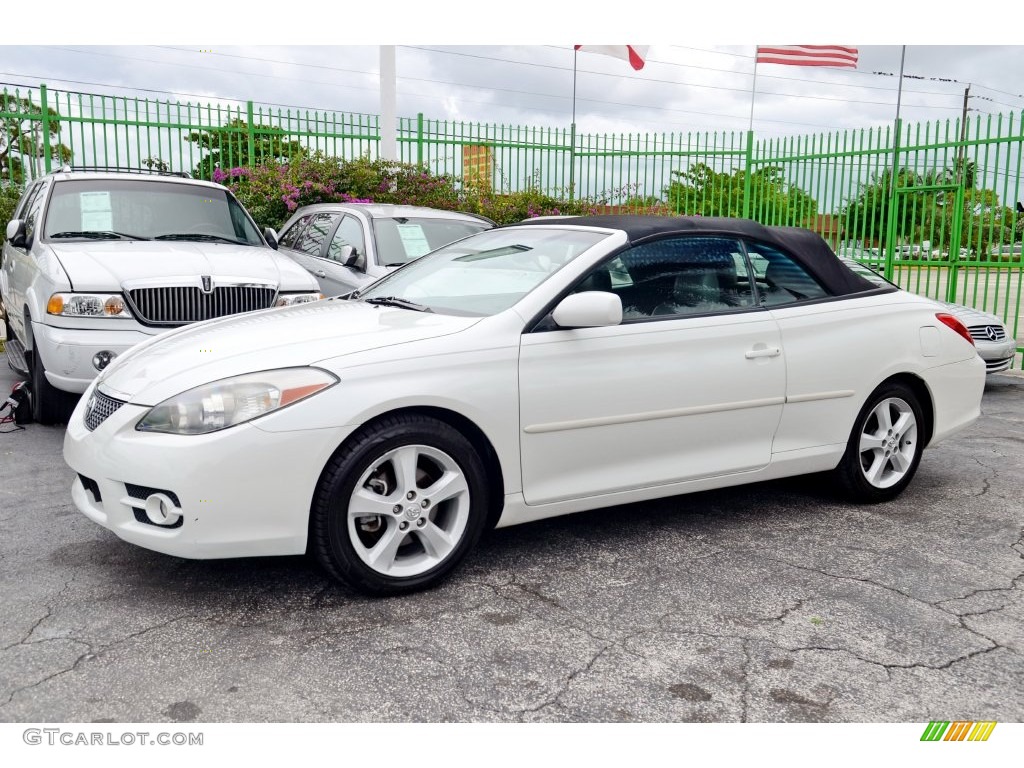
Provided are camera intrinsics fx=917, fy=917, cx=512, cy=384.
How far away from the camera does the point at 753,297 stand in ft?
14.8

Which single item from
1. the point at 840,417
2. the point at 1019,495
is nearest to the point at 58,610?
the point at 840,417

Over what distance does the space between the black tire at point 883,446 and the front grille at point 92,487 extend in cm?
355

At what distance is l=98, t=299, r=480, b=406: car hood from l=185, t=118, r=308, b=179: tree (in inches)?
390

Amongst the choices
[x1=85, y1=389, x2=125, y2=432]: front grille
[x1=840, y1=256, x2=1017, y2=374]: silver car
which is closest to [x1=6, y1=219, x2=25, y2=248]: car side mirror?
[x1=85, y1=389, x2=125, y2=432]: front grille

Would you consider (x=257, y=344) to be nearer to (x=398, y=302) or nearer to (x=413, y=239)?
(x=398, y=302)

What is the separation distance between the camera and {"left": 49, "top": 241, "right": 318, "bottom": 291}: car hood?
5.89 meters

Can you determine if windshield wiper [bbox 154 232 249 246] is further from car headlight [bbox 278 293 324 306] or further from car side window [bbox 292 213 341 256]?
car side window [bbox 292 213 341 256]

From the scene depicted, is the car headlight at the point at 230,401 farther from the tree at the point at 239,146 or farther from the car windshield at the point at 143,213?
the tree at the point at 239,146

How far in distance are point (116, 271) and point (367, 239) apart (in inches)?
97.0

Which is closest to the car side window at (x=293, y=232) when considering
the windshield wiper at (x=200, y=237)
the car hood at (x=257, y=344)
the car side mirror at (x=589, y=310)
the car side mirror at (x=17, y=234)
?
the windshield wiper at (x=200, y=237)

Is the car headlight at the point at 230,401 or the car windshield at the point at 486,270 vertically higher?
the car windshield at the point at 486,270

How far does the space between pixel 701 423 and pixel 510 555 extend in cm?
105

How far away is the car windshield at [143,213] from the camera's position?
6.84 meters

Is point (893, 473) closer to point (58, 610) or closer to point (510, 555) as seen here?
point (510, 555)
